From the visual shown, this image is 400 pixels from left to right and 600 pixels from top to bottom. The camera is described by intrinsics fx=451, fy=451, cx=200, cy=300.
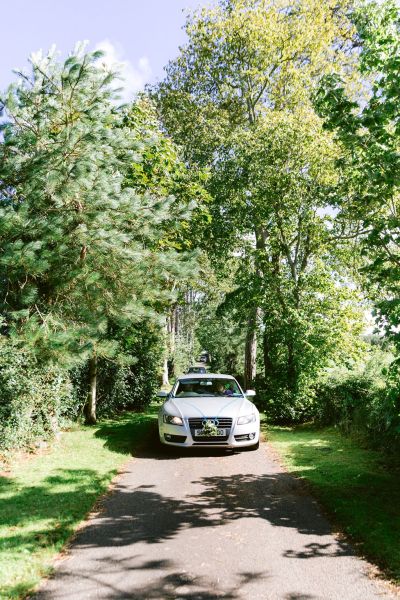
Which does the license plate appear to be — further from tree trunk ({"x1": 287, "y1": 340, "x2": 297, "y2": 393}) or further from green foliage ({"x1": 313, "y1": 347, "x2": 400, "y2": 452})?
tree trunk ({"x1": 287, "y1": 340, "x2": 297, "y2": 393})

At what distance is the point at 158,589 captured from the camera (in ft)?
12.6

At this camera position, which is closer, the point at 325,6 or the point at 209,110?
the point at 325,6

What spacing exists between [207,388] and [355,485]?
434 centimetres

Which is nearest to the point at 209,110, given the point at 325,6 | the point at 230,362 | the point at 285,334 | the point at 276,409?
the point at 325,6

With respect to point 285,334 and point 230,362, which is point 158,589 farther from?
point 230,362

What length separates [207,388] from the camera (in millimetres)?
10617

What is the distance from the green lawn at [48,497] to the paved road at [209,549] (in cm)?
26

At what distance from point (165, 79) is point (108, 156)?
16.4m

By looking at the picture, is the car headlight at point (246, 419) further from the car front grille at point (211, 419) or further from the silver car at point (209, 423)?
the car front grille at point (211, 419)

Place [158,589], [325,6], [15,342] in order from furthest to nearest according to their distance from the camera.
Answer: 1. [325,6]
2. [15,342]
3. [158,589]

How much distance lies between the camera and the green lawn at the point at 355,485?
4.81m

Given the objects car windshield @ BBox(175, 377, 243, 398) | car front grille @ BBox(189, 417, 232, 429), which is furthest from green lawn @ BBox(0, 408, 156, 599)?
car windshield @ BBox(175, 377, 243, 398)

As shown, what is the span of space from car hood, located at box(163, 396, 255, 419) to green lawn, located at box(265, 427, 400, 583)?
1324 millimetres

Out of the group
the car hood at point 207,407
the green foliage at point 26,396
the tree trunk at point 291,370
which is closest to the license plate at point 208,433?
the car hood at point 207,407
